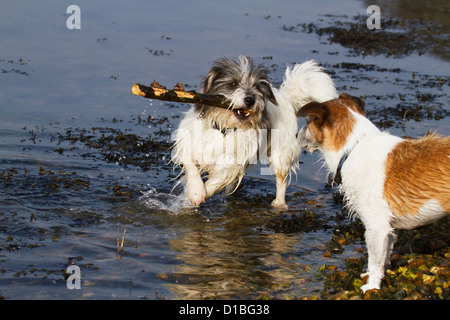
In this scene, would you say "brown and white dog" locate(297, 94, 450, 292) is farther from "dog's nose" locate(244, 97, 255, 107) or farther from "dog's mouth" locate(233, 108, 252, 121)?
"dog's mouth" locate(233, 108, 252, 121)

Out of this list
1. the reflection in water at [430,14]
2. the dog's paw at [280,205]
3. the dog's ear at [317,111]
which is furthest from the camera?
the reflection in water at [430,14]

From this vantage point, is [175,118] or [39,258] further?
[175,118]

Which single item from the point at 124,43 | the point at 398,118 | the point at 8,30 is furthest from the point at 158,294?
the point at 8,30

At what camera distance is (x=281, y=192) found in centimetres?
785

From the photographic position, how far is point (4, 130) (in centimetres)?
955

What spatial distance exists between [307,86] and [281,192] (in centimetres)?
130

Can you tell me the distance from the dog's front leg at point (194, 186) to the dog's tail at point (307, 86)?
4.67ft

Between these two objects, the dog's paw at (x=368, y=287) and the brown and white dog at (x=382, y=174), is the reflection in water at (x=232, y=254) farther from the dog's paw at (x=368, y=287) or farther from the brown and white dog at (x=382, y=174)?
the brown and white dog at (x=382, y=174)

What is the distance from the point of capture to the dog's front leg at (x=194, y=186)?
289 inches

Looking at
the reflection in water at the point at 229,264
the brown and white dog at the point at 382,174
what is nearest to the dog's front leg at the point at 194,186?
the reflection in water at the point at 229,264

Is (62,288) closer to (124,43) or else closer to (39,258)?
(39,258)

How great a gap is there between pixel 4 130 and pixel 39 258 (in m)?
4.21

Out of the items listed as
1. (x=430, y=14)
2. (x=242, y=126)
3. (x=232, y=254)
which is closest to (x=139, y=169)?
(x=242, y=126)
